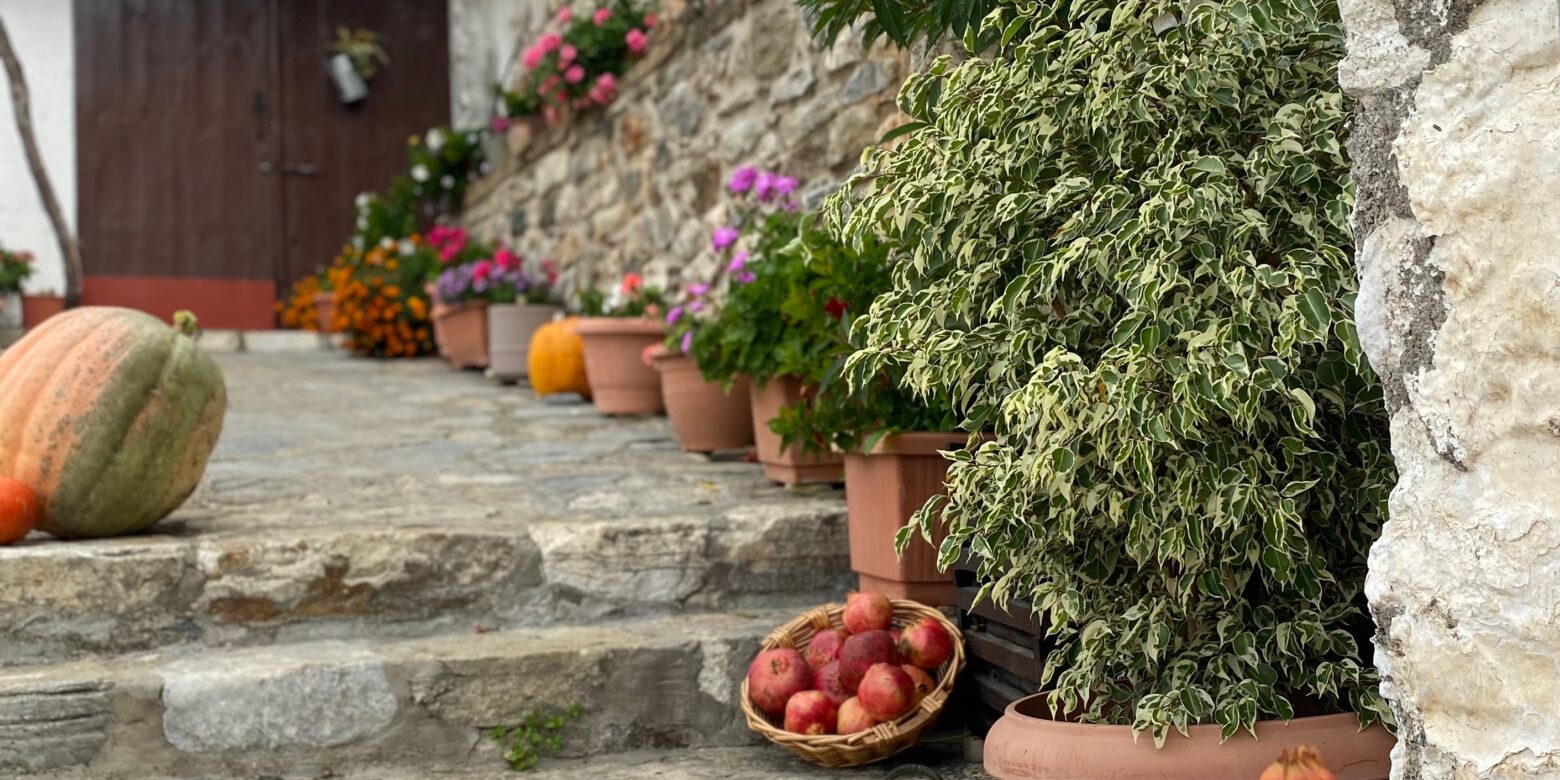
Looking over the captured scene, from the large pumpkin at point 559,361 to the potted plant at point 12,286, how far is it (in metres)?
3.64

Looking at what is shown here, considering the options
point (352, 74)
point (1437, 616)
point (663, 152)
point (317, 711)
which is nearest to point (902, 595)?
point (317, 711)

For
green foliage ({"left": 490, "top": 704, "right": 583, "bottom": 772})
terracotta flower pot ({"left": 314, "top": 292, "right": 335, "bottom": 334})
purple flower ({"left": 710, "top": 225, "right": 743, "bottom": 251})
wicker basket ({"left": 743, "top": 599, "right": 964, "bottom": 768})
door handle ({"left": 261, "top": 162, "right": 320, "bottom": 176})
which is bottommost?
green foliage ({"left": 490, "top": 704, "right": 583, "bottom": 772})

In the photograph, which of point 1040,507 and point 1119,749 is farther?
point 1040,507

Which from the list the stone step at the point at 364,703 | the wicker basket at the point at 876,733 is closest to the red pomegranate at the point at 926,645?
the wicker basket at the point at 876,733

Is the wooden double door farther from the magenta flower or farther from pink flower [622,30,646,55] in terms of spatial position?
the magenta flower

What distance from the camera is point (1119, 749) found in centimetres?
180

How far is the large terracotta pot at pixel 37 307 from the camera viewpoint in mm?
7625

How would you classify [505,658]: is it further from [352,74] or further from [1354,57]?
[352,74]

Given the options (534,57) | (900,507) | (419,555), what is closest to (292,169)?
(534,57)

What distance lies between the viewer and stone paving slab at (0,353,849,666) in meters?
2.68

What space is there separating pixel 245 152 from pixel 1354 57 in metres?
8.26

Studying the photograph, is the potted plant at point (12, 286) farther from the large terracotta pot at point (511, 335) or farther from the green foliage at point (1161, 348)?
the green foliage at point (1161, 348)

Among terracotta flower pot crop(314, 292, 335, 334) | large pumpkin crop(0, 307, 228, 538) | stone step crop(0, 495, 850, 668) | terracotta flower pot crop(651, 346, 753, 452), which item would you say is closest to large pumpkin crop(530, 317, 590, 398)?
terracotta flower pot crop(651, 346, 753, 452)

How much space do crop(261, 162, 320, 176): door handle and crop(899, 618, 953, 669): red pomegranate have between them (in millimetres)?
7343
